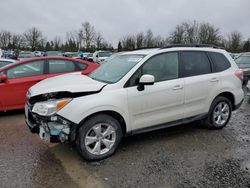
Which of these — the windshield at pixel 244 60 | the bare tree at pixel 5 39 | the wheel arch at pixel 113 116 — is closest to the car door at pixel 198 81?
the wheel arch at pixel 113 116

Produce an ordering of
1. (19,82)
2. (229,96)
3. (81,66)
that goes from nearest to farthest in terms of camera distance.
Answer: (229,96) → (19,82) → (81,66)

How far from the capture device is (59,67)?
6617mm

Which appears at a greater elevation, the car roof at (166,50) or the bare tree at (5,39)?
the bare tree at (5,39)

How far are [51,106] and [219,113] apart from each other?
139 inches

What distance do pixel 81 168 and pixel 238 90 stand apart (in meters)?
3.75

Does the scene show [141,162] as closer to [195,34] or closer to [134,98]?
[134,98]

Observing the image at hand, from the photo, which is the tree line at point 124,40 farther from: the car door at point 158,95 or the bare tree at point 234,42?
the car door at point 158,95

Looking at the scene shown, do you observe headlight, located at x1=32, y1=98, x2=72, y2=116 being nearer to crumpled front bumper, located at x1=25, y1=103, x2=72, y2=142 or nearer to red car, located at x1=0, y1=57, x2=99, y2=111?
crumpled front bumper, located at x1=25, y1=103, x2=72, y2=142

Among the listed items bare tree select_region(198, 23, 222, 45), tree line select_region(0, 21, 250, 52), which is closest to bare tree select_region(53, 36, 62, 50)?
tree line select_region(0, 21, 250, 52)

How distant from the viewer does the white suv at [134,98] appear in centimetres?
347

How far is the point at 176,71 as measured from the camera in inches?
173

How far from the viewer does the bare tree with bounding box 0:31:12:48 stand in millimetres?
54875

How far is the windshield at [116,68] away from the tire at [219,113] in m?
1.99

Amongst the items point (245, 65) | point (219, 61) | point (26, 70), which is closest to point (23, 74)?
point (26, 70)
